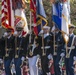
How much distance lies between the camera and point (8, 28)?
13664 millimetres

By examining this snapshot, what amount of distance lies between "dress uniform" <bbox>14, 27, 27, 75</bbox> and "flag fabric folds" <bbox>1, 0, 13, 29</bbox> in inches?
24.1

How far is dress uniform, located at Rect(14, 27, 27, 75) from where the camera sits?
13.2 meters

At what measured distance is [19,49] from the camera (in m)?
13.3

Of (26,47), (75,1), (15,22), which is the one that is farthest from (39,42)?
(75,1)

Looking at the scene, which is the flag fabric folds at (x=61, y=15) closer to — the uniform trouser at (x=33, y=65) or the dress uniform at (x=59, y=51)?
the dress uniform at (x=59, y=51)

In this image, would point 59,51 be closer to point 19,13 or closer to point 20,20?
point 20,20

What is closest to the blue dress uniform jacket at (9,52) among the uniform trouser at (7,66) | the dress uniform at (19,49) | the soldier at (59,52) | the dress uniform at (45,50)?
the uniform trouser at (7,66)

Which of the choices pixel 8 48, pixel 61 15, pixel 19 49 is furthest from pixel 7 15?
pixel 61 15

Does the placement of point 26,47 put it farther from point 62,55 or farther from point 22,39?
point 62,55

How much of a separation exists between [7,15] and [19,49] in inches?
54.0

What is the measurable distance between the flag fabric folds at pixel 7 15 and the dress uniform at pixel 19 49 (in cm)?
61

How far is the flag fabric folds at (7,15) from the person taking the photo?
1388 cm

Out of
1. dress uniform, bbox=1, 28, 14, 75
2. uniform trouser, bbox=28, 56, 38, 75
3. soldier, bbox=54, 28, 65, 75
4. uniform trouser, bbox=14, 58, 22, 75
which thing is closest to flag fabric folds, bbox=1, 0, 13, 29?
dress uniform, bbox=1, 28, 14, 75

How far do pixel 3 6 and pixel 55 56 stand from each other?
104 inches
